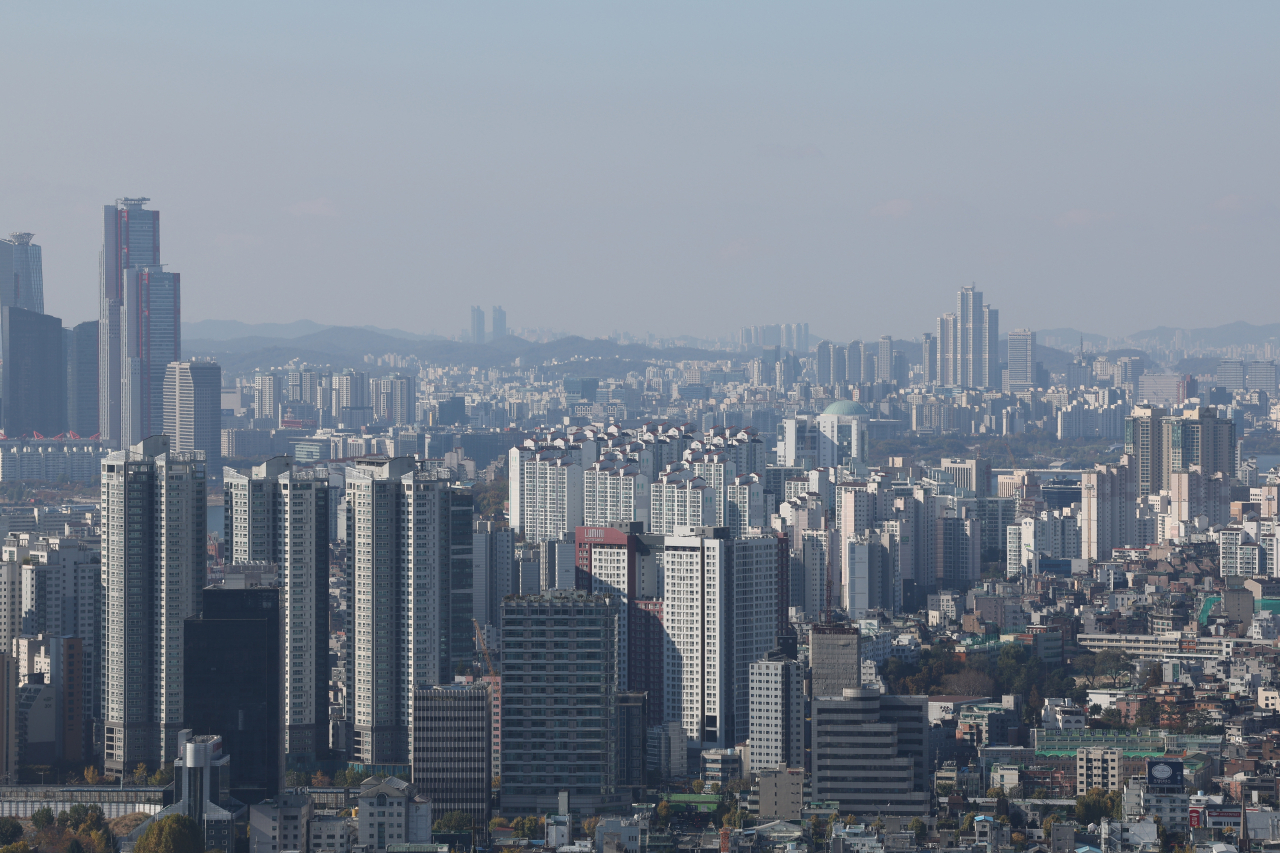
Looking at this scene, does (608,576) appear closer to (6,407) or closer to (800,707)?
(800,707)

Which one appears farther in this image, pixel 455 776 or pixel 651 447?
pixel 651 447

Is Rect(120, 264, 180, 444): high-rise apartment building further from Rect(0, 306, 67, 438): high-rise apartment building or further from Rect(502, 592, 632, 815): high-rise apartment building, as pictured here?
Rect(502, 592, 632, 815): high-rise apartment building

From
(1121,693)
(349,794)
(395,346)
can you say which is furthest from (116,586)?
(395,346)

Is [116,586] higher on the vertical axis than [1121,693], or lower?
higher

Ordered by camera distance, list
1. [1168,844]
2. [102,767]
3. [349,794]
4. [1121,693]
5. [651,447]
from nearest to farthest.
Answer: [1168,844]
[349,794]
[102,767]
[1121,693]
[651,447]

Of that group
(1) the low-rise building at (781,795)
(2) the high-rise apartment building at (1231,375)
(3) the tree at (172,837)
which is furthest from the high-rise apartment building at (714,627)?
(2) the high-rise apartment building at (1231,375)

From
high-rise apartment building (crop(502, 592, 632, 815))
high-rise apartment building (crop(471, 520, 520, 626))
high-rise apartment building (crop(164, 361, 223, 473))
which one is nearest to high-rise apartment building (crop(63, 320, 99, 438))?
high-rise apartment building (crop(164, 361, 223, 473))
